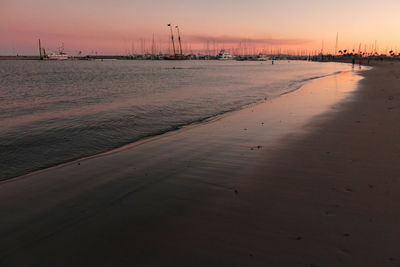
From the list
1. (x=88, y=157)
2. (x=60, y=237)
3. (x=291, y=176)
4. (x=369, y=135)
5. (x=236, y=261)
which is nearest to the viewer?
(x=236, y=261)

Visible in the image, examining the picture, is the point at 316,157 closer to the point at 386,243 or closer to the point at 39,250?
the point at 386,243

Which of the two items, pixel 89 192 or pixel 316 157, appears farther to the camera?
pixel 316 157

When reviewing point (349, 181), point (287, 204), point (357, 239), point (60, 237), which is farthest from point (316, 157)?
point (60, 237)

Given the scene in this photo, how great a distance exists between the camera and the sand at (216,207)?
374 centimetres

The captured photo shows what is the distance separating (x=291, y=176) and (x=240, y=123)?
22.4ft

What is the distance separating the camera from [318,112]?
14.7 metres

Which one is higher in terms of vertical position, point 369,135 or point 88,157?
point 369,135

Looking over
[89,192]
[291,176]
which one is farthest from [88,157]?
[291,176]

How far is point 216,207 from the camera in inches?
198

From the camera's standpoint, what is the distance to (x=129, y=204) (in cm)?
534

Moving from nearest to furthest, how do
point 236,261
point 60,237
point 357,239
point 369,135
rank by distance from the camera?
1. point 236,261
2. point 357,239
3. point 60,237
4. point 369,135

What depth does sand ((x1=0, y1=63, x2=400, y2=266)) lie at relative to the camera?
3.74 m

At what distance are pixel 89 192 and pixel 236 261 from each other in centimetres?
394

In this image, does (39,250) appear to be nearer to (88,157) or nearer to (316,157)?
(88,157)
